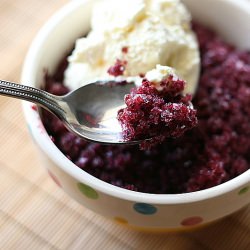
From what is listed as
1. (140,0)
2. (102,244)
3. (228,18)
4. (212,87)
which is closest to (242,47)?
(228,18)

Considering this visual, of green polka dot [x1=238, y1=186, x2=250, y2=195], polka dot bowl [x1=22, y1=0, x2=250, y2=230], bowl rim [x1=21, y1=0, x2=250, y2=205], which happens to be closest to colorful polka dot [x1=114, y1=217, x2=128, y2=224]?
polka dot bowl [x1=22, y1=0, x2=250, y2=230]

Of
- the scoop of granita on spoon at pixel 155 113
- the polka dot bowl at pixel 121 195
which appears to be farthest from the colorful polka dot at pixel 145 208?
the scoop of granita on spoon at pixel 155 113

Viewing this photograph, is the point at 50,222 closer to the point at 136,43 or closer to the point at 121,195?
the point at 121,195

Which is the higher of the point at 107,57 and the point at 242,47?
the point at 107,57

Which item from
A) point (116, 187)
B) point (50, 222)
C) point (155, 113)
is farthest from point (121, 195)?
point (50, 222)

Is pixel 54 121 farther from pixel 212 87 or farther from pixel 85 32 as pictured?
pixel 212 87

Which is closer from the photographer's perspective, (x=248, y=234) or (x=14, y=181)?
(x=248, y=234)

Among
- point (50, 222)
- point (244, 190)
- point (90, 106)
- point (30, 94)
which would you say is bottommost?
point (50, 222)
